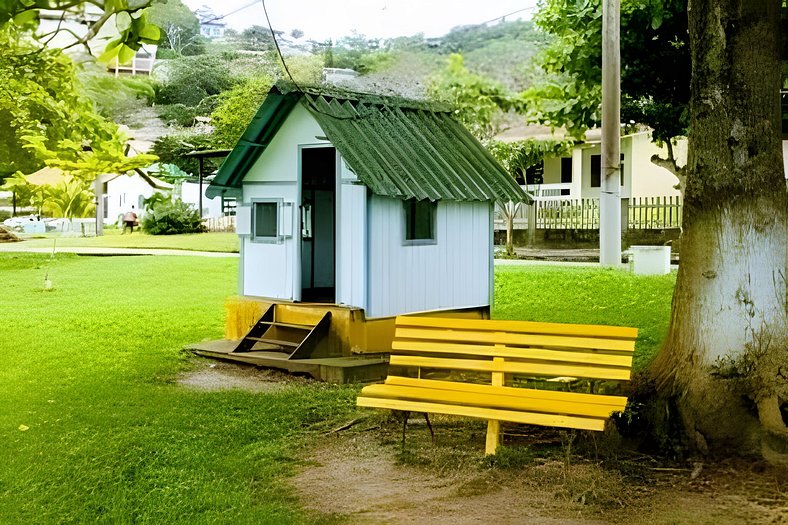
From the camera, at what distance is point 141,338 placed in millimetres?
9117

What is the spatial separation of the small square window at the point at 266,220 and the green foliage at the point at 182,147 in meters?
2.54

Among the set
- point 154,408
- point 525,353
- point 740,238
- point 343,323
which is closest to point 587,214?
point 343,323

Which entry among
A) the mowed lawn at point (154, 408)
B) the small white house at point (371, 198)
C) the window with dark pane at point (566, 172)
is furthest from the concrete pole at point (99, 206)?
the small white house at point (371, 198)

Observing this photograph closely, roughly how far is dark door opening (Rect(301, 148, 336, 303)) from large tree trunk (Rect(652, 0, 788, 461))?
4.32 meters

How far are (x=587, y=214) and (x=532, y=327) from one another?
10384 millimetres

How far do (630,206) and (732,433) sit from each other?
1191 cm

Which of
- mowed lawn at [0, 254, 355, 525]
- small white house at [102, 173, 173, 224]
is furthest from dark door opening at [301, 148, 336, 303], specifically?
small white house at [102, 173, 173, 224]

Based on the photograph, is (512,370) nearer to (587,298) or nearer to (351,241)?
(351,241)

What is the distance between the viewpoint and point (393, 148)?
7215 millimetres

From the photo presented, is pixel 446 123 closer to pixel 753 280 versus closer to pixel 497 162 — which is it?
pixel 497 162

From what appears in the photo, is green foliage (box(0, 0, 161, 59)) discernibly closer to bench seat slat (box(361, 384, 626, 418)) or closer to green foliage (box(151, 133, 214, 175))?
bench seat slat (box(361, 384, 626, 418))

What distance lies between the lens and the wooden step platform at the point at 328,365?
21.0 feet

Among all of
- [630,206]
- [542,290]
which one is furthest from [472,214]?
[630,206]

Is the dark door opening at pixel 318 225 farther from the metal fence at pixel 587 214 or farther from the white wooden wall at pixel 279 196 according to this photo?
the metal fence at pixel 587 214
